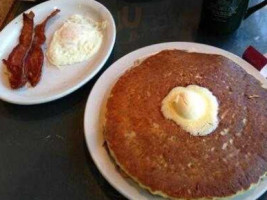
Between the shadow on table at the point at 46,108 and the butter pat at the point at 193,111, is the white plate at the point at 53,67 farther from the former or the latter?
the butter pat at the point at 193,111

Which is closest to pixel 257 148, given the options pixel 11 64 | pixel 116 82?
pixel 116 82

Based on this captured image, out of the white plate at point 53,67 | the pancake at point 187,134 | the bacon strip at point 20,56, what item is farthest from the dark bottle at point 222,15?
the bacon strip at point 20,56

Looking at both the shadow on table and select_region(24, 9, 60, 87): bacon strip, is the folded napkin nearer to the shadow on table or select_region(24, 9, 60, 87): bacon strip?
the shadow on table

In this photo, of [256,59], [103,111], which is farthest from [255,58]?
[103,111]

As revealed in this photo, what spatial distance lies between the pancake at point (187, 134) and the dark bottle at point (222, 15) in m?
0.16

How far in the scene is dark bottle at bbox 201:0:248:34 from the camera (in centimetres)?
100

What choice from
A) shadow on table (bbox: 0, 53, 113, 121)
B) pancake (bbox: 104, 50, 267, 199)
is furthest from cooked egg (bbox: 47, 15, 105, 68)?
pancake (bbox: 104, 50, 267, 199)

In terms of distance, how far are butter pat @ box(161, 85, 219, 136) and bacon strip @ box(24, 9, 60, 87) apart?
1.41 feet

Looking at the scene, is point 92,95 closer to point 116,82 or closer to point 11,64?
point 116,82

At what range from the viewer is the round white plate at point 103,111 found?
77 cm

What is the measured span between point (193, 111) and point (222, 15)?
1.28 ft

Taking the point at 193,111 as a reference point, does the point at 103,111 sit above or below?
below

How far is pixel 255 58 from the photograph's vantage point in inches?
40.4

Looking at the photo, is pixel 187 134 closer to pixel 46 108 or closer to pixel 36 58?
pixel 46 108
